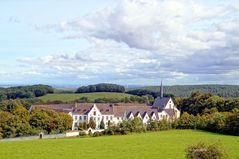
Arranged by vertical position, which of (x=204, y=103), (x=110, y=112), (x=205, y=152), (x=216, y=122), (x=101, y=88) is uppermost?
(x=101, y=88)

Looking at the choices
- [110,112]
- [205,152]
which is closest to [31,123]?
[110,112]

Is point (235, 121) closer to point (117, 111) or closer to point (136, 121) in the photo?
point (136, 121)

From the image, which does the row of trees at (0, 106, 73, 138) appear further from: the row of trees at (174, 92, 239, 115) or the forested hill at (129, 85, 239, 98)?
the forested hill at (129, 85, 239, 98)

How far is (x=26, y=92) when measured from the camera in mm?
135000

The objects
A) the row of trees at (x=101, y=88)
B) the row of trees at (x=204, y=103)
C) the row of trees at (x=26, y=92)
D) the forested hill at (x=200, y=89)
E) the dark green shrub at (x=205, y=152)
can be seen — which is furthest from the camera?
the forested hill at (x=200, y=89)

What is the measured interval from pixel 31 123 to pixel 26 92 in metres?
73.0

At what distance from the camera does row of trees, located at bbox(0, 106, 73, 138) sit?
2359 inches

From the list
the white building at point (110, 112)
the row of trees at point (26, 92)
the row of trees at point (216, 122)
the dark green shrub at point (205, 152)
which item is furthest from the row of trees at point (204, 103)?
the dark green shrub at point (205, 152)

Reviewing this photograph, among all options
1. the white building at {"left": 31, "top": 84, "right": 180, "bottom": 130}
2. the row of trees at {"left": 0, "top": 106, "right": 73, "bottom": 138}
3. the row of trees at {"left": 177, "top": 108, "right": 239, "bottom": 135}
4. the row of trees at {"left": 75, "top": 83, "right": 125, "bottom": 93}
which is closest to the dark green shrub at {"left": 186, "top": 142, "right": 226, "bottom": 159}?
the row of trees at {"left": 177, "top": 108, "right": 239, "bottom": 135}

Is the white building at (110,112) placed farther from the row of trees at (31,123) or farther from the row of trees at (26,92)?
the row of trees at (26,92)

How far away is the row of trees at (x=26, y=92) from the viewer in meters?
131

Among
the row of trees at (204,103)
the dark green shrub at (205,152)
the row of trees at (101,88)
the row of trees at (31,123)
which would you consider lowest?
the row of trees at (31,123)

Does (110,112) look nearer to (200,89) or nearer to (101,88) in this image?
(101,88)

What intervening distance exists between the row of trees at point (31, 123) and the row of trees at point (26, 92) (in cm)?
6143
